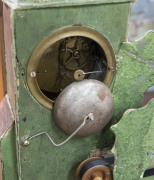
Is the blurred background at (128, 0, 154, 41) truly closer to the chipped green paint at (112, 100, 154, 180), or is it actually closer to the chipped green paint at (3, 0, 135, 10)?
the chipped green paint at (112, 100, 154, 180)

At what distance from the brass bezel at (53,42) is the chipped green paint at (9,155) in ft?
0.83

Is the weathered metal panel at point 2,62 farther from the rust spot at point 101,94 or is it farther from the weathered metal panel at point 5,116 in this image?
the rust spot at point 101,94

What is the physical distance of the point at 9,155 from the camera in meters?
1.54

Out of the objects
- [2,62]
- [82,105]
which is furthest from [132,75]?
[2,62]

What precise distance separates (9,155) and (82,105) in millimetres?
517

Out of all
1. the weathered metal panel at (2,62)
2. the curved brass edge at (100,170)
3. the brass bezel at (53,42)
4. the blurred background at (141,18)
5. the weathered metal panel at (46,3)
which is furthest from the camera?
the blurred background at (141,18)

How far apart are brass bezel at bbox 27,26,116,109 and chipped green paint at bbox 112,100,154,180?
10.8 inches

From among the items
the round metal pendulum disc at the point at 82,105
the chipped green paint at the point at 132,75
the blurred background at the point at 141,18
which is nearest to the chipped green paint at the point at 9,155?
the round metal pendulum disc at the point at 82,105

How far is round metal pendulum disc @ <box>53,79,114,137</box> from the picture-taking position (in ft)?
4.43

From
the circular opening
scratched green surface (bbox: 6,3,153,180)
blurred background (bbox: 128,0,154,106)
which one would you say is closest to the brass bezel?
scratched green surface (bbox: 6,3,153,180)

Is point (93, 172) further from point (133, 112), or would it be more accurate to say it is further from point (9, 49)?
point (9, 49)

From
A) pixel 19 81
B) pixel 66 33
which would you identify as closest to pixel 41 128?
pixel 19 81

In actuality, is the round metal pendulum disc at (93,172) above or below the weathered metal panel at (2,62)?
below

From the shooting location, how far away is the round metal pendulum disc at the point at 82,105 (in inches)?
53.2
